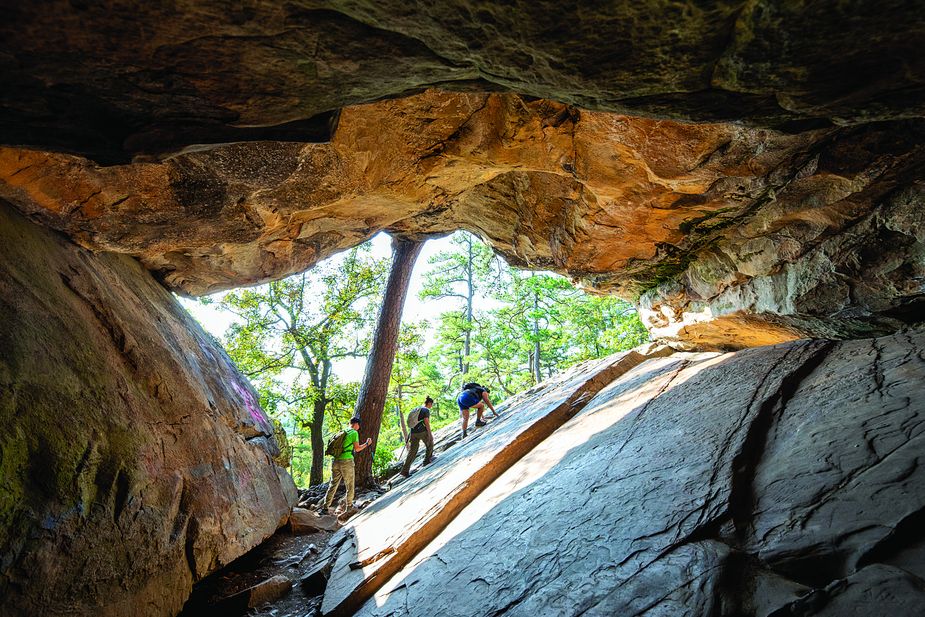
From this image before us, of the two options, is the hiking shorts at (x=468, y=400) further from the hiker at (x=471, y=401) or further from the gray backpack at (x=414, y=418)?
the gray backpack at (x=414, y=418)

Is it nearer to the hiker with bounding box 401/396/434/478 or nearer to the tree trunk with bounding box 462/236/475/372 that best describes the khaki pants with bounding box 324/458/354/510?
the hiker with bounding box 401/396/434/478

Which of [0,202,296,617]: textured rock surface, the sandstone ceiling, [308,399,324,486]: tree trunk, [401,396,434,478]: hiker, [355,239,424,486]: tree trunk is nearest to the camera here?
the sandstone ceiling

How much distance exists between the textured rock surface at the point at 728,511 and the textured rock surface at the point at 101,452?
7.56ft

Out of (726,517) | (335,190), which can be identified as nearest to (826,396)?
(726,517)

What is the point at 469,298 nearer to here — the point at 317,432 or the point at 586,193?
the point at 317,432

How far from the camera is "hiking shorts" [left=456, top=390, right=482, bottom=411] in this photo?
11461 mm

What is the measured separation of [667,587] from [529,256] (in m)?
6.94

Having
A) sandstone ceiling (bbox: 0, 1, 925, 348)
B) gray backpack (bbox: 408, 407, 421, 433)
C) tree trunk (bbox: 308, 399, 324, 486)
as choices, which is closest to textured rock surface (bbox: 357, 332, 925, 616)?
sandstone ceiling (bbox: 0, 1, 925, 348)

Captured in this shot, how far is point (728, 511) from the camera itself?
3.11 m

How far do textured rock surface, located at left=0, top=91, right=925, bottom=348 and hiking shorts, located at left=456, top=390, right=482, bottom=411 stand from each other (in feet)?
17.8

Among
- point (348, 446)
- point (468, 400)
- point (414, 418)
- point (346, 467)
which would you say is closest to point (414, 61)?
point (348, 446)

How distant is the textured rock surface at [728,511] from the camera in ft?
7.92

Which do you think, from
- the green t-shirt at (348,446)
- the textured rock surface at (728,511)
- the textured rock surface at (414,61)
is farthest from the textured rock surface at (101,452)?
the green t-shirt at (348,446)

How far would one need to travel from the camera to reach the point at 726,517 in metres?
3.08
